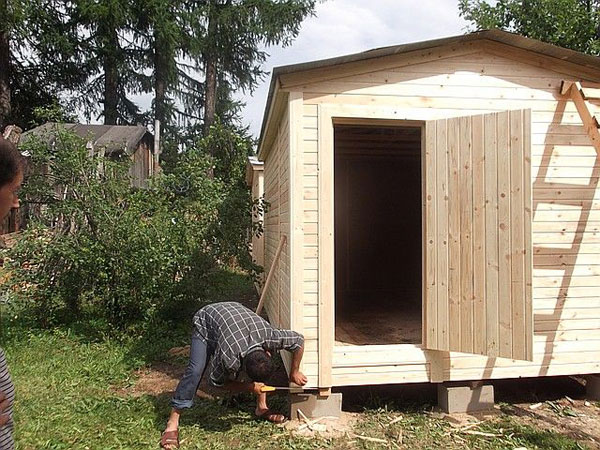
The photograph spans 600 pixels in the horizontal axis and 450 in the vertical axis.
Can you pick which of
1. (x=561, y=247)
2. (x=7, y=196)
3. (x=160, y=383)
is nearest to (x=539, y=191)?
(x=561, y=247)

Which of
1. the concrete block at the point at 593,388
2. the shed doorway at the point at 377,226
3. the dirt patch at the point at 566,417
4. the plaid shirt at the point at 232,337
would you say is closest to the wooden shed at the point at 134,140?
the shed doorway at the point at 377,226

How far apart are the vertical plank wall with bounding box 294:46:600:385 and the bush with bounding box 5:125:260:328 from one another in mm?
3134

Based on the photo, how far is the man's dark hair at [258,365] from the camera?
3.79m

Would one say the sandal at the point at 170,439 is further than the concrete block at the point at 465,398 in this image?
No

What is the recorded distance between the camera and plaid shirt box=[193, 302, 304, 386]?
3.88m

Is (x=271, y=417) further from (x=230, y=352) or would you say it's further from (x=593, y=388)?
(x=593, y=388)

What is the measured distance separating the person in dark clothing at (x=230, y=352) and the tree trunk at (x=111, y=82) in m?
21.9

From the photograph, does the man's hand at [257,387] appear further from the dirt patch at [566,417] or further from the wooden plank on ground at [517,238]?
the dirt patch at [566,417]

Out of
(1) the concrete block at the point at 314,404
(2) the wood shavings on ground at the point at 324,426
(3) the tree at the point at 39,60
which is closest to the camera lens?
(2) the wood shavings on ground at the point at 324,426

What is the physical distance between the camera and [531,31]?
16828 millimetres

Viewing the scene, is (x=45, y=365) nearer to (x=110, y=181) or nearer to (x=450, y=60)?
(x=110, y=181)

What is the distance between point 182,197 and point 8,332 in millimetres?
2925

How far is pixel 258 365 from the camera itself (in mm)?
3783

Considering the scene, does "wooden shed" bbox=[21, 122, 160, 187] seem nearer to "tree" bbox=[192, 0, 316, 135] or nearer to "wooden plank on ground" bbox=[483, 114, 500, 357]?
"tree" bbox=[192, 0, 316, 135]
